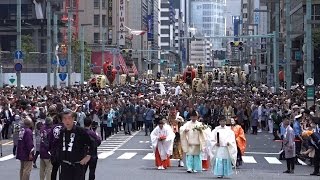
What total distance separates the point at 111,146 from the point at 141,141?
3.07 m

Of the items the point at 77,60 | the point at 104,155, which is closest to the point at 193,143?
the point at 104,155

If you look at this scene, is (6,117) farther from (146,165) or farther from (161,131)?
(161,131)

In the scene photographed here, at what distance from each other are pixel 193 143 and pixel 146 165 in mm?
2409

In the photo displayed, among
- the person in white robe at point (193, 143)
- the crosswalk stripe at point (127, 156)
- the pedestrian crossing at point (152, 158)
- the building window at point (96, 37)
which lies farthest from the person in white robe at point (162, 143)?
the building window at point (96, 37)

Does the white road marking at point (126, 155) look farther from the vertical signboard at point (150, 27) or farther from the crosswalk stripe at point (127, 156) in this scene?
the vertical signboard at point (150, 27)

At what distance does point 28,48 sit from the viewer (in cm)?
8481

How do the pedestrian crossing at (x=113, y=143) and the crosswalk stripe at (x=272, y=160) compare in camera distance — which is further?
the pedestrian crossing at (x=113, y=143)

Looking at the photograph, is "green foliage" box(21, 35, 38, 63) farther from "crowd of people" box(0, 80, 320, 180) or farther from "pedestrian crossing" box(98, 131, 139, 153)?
"pedestrian crossing" box(98, 131, 139, 153)

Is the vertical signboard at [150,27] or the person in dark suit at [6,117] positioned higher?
the vertical signboard at [150,27]

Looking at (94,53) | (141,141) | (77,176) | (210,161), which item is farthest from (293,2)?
(77,176)

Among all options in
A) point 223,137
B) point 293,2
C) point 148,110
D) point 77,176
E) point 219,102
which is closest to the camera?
point 77,176

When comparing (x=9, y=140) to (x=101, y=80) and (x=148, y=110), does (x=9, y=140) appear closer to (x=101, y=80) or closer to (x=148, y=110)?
(x=148, y=110)

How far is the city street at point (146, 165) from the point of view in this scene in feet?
72.5

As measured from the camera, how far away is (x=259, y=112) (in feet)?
141
